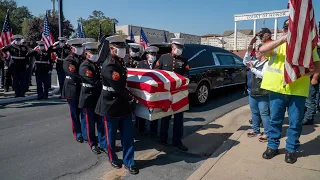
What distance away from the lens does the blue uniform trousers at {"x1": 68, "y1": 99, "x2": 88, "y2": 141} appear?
4672mm

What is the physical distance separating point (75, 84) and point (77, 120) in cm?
66

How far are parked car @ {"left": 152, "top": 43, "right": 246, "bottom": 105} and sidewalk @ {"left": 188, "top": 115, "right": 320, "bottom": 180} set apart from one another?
288 cm

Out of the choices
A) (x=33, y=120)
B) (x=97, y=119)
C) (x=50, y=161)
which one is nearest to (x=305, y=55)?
(x=97, y=119)

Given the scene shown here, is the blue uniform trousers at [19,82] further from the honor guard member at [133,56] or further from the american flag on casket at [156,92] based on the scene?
the american flag on casket at [156,92]

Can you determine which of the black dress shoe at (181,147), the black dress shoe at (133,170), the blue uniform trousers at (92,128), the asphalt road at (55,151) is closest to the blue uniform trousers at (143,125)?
the asphalt road at (55,151)

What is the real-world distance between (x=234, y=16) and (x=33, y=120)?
109ft

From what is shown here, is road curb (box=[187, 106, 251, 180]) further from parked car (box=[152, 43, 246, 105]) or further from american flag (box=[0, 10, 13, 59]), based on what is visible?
american flag (box=[0, 10, 13, 59])

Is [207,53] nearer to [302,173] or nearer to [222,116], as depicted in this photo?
[222,116]

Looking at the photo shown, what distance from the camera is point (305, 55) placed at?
3.34 metres

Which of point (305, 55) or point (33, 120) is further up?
point (305, 55)

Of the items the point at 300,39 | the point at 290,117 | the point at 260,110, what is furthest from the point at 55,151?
the point at 300,39

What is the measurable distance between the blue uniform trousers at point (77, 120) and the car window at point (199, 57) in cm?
328

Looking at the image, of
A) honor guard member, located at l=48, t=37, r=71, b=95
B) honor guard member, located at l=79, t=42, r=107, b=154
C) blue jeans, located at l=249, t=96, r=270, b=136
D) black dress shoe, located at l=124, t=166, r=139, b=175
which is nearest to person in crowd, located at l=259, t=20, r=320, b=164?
blue jeans, located at l=249, t=96, r=270, b=136

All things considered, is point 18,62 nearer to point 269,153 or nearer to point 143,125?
point 143,125
